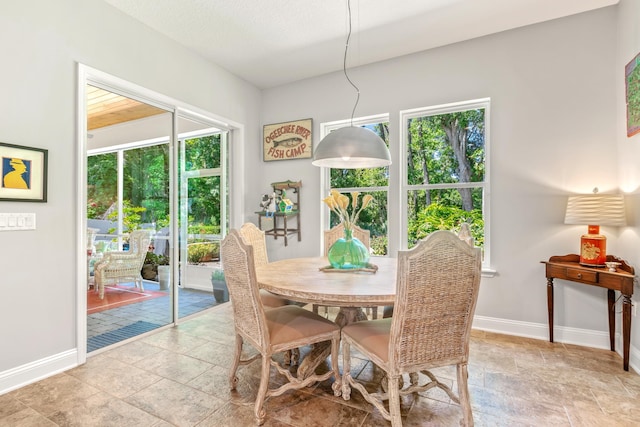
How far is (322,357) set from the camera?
7.14 ft

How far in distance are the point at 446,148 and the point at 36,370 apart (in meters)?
4.04

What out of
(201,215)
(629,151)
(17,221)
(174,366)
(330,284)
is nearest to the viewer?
(330,284)

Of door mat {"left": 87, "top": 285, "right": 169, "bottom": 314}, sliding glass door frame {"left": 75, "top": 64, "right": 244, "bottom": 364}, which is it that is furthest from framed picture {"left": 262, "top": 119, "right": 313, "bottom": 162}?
door mat {"left": 87, "top": 285, "right": 169, "bottom": 314}

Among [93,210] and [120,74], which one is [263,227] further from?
[120,74]

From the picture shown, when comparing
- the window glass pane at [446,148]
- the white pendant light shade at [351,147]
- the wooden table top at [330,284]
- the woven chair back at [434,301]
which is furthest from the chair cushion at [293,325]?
the window glass pane at [446,148]

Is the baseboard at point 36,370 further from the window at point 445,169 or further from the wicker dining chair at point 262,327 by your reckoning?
the window at point 445,169

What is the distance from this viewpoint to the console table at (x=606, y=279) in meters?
2.29

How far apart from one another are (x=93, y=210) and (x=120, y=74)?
3.97 feet

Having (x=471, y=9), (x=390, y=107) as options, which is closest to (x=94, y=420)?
(x=390, y=107)

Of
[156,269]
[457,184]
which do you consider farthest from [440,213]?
[156,269]

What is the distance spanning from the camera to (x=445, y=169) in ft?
11.3

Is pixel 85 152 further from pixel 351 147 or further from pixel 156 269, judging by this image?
pixel 351 147

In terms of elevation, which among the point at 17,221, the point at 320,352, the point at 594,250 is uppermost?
the point at 17,221

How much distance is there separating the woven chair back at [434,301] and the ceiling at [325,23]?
2.29m
